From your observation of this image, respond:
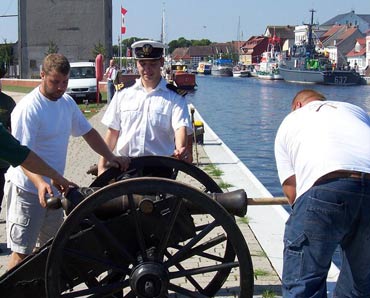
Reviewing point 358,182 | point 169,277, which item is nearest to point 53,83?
point 169,277

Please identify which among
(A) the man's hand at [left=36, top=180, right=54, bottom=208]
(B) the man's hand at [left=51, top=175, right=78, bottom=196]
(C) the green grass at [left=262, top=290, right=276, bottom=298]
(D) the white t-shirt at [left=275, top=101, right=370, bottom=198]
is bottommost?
(C) the green grass at [left=262, top=290, right=276, bottom=298]

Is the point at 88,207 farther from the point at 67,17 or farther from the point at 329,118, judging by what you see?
the point at 67,17

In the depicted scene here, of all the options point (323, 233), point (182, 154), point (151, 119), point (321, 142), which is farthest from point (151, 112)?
point (323, 233)

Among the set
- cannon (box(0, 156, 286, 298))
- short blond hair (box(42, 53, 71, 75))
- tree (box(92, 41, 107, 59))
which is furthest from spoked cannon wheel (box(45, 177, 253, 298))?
tree (box(92, 41, 107, 59))

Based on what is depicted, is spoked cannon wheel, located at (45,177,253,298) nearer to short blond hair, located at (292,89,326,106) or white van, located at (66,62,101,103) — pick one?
short blond hair, located at (292,89,326,106)

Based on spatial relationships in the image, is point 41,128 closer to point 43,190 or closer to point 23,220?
point 43,190

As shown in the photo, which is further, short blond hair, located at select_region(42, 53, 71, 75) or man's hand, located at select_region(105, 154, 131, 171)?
man's hand, located at select_region(105, 154, 131, 171)

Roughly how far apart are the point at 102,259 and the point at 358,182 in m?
1.40

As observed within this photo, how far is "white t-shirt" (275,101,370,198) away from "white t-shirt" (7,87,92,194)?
5.20ft

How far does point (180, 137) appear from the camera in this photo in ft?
16.1

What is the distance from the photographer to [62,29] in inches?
2749

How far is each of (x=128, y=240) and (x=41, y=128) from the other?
1.11m

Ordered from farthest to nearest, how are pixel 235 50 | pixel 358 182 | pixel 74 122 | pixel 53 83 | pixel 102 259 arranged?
1. pixel 235 50
2. pixel 74 122
3. pixel 53 83
4. pixel 102 259
5. pixel 358 182

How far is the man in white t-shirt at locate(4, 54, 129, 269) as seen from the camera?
14.1ft
